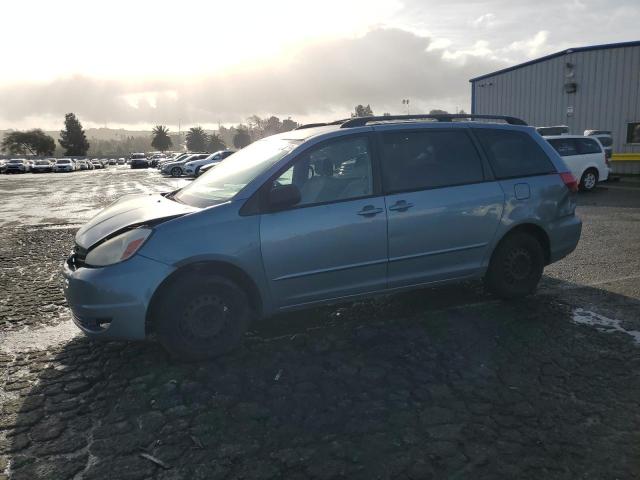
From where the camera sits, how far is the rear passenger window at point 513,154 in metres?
4.89

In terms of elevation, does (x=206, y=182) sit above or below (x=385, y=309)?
above

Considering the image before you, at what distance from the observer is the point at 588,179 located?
15.5 meters

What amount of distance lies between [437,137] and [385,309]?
1709mm

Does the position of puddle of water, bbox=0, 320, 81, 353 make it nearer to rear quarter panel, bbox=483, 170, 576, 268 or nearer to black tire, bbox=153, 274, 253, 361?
black tire, bbox=153, 274, 253, 361

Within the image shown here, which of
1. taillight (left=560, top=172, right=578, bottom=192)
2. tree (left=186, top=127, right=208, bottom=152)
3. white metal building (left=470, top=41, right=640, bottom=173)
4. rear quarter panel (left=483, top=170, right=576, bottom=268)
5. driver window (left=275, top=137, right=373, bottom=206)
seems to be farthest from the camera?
tree (left=186, top=127, right=208, bottom=152)

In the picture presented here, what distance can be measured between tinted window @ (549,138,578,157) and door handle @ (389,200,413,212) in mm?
12473

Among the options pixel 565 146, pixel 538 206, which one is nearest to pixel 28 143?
pixel 565 146

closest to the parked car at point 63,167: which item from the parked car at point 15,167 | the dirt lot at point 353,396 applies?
the parked car at point 15,167

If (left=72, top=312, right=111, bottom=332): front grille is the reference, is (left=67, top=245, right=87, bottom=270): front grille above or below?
above

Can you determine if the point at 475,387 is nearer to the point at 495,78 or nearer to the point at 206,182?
the point at 206,182

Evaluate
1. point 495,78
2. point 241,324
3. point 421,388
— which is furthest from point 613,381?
point 495,78

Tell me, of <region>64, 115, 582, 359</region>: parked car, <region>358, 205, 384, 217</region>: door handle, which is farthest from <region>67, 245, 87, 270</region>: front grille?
<region>358, 205, 384, 217</region>: door handle

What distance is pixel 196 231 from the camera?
3672mm

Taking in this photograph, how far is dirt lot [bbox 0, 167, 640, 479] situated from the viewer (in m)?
2.61
